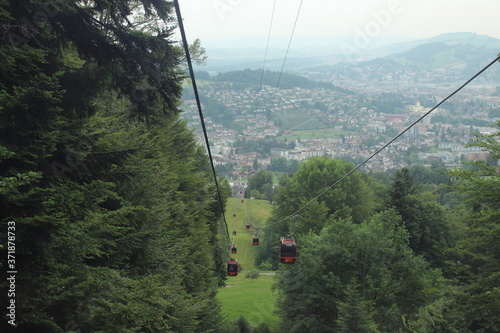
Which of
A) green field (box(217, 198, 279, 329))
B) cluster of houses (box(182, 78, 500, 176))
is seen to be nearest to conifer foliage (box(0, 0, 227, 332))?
green field (box(217, 198, 279, 329))

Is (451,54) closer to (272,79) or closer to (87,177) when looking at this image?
(272,79)

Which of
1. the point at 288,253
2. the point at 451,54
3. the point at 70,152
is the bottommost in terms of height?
the point at 288,253

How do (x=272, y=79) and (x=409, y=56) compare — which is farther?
(x=409, y=56)

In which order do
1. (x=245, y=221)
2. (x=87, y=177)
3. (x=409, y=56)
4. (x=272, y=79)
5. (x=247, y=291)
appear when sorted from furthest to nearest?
(x=409, y=56) < (x=272, y=79) < (x=245, y=221) < (x=247, y=291) < (x=87, y=177)

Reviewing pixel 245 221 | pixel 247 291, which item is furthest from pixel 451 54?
pixel 247 291

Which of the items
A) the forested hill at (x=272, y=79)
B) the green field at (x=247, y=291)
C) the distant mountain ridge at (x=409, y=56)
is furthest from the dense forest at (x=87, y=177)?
the forested hill at (x=272, y=79)

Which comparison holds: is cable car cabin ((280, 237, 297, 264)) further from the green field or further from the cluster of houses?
the cluster of houses
